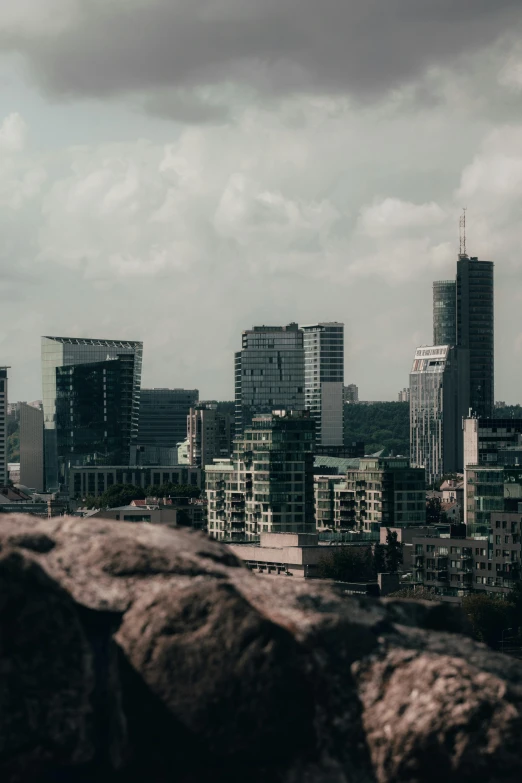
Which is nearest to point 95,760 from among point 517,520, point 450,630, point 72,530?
point 72,530

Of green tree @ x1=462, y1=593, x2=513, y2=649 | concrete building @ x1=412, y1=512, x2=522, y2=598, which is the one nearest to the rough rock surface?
green tree @ x1=462, y1=593, x2=513, y2=649

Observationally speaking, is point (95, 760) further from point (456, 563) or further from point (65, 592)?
point (456, 563)

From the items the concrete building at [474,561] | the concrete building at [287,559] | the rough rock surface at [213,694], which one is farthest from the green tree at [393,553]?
the rough rock surface at [213,694]

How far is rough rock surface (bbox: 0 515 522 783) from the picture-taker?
156 feet

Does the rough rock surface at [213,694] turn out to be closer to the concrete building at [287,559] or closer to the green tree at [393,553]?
A: the concrete building at [287,559]

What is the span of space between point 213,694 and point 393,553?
135 meters

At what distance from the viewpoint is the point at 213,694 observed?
156 feet

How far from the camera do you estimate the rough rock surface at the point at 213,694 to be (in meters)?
47.4

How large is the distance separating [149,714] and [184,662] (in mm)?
1596

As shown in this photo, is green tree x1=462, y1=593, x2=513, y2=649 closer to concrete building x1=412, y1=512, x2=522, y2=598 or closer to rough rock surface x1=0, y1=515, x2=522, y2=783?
concrete building x1=412, y1=512, x2=522, y2=598

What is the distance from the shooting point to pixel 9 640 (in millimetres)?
47562

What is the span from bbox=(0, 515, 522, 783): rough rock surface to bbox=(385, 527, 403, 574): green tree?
410 feet

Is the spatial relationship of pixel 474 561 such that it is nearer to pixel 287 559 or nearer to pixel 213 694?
pixel 287 559

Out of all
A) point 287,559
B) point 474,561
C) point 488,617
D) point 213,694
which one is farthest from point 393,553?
point 213,694
